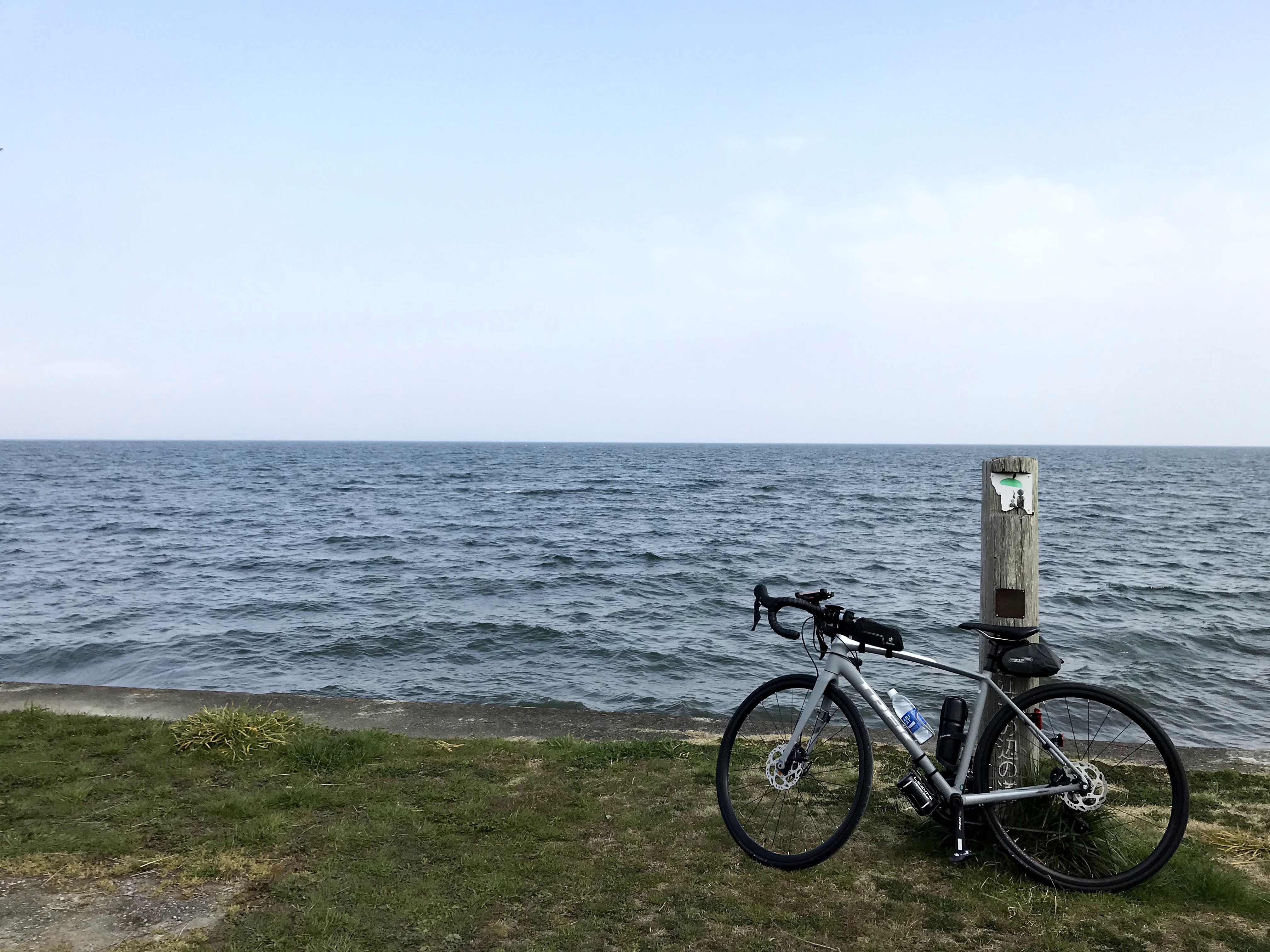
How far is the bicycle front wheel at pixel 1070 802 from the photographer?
3551 mm

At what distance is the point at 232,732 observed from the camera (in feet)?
18.2

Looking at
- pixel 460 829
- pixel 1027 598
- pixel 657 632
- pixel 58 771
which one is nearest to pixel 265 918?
pixel 460 829

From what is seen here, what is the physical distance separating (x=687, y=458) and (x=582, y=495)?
78298 millimetres

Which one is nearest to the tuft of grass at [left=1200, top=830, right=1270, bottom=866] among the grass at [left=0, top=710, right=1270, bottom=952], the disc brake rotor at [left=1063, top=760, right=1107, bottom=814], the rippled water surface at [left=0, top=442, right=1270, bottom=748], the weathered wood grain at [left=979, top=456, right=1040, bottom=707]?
the grass at [left=0, top=710, right=1270, bottom=952]

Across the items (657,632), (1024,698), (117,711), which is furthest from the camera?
(657,632)

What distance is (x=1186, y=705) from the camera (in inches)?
420

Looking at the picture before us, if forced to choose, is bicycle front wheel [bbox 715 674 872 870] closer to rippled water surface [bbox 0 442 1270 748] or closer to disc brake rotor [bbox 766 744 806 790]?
disc brake rotor [bbox 766 744 806 790]

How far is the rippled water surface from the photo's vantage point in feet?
38.4

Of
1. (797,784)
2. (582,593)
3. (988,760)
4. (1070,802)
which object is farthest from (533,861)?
(582,593)

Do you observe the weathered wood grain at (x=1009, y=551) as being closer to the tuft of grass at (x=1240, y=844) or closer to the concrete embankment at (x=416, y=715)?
the tuft of grass at (x=1240, y=844)

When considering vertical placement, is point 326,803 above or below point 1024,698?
below

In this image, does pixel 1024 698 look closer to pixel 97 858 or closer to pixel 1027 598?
pixel 1027 598

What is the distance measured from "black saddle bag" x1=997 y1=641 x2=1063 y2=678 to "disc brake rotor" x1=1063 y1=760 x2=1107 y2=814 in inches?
16.3

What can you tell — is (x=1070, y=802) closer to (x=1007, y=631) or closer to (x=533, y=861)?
(x=1007, y=631)
